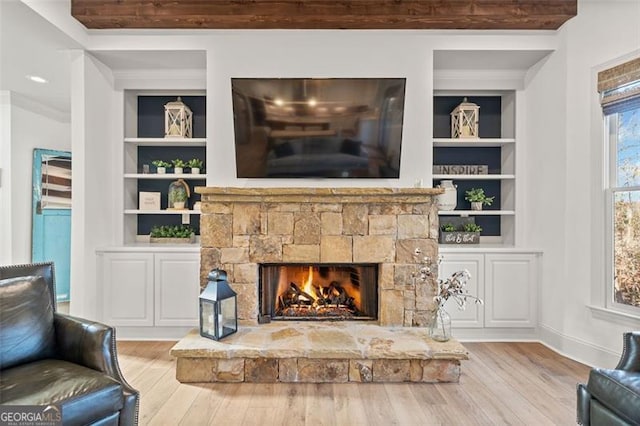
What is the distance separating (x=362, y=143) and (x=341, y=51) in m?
0.88

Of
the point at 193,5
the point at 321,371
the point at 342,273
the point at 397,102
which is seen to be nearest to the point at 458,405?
the point at 321,371

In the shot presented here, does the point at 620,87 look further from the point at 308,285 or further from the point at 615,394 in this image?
Result: the point at 308,285

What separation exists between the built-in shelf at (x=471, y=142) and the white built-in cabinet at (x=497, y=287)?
1.12m

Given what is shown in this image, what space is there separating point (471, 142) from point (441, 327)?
76.3 inches

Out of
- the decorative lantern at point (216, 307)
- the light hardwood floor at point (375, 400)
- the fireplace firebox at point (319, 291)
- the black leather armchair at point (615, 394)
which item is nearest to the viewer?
the black leather armchair at point (615, 394)

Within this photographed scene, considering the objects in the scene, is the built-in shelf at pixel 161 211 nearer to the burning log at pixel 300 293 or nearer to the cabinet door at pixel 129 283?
the cabinet door at pixel 129 283

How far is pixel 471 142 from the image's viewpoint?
3850mm

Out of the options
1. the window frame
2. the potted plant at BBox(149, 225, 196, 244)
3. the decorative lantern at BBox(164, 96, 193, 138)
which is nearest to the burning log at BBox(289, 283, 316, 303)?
the potted plant at BBox(149, 225, 196, 244)

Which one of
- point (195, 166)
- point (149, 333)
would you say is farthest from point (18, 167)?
point (149, 333)

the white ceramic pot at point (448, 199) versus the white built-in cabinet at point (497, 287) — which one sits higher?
the white ceramic pot at point (448, 199)

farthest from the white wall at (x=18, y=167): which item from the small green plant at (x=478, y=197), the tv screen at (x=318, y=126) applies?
the small green plant at (x=478, y=197)

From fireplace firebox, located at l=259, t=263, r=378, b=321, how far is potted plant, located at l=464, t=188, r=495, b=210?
1.41m

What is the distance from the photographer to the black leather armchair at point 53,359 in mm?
1589

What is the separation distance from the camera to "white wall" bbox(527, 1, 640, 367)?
10.2ft
